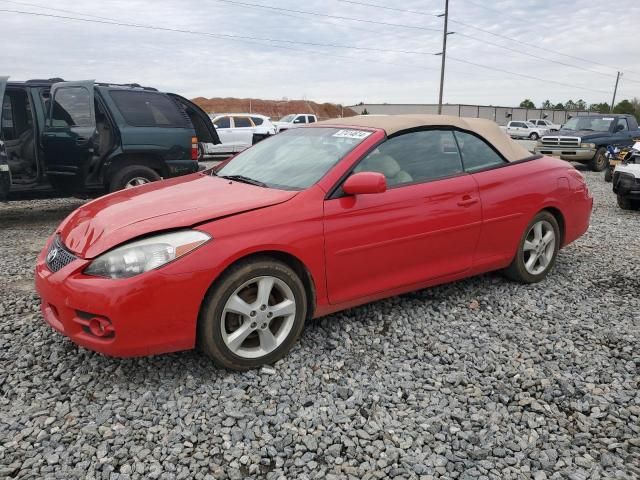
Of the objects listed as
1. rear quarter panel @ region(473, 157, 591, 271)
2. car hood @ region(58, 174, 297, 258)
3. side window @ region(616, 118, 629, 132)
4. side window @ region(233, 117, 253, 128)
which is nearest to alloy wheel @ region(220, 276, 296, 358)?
car hood @ region(58, 174, 297, 258)

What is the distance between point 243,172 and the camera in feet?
12.5

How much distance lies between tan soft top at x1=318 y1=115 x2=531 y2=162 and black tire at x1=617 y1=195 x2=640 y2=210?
18.5 ft

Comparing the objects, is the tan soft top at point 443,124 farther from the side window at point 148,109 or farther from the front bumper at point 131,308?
the side window at point 148,109

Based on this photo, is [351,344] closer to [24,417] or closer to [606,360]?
[606,360]

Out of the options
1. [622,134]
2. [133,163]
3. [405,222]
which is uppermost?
[405,222]

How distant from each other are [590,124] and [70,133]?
16141 millimetres

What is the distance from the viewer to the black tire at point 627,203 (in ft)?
29.3

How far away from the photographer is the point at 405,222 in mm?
3465

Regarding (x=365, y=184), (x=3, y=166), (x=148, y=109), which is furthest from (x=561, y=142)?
(x=3, y=166)

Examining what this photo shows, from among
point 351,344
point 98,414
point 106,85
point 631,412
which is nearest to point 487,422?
point 631,412

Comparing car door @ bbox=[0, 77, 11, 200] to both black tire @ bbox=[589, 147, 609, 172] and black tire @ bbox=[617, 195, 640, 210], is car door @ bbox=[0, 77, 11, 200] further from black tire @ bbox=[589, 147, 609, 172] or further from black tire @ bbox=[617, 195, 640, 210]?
black tire @ bbox=[589, 147, 609, 172]

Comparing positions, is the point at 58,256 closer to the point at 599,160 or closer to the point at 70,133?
the point at 70,133

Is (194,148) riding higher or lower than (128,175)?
higher

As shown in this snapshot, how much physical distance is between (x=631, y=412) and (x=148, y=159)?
6441 mm
